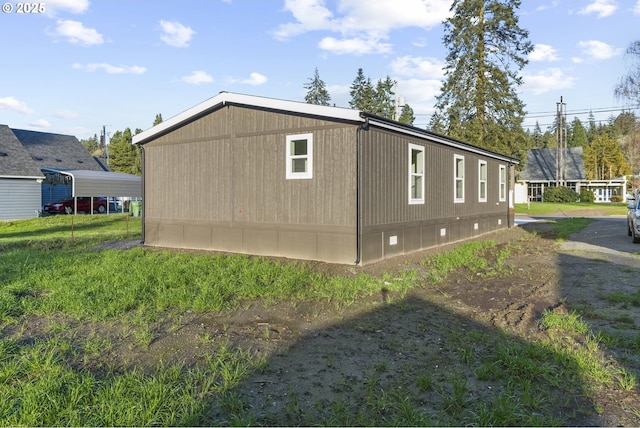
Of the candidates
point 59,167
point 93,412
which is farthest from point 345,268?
point 59,167

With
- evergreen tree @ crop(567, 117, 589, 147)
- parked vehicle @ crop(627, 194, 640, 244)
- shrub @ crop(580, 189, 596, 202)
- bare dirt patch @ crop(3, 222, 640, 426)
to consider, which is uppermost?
evergreen tree @ crop(567, 117, 589, 147)

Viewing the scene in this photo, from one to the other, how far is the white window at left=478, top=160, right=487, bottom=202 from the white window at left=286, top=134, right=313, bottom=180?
27.7ft

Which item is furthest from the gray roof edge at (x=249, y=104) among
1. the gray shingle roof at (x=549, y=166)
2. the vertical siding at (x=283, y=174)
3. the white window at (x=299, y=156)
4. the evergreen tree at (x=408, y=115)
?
the evergreen tree at (x=408, y=115)

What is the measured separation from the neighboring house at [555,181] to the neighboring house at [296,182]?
38.0 metres

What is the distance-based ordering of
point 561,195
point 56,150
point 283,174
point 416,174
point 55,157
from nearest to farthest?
point 283,174
point 416,174
point 55,157
point 56,150
point 561,195

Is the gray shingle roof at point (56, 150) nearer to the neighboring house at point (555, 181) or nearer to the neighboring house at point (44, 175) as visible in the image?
the neighboring house at point (44, 175)

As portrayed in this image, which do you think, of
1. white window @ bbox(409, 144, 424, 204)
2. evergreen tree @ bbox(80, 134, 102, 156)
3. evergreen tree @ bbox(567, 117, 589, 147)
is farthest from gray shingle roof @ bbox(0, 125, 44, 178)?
evergreen tree @ bbox(567, 117, 589, 147)

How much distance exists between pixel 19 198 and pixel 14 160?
248 cm

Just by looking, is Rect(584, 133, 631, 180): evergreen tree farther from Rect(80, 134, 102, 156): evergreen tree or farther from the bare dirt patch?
Rect(80, 134, 102, 156): evergreen tree

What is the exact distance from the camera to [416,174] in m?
10.8

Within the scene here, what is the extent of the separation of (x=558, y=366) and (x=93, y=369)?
4.07 metres

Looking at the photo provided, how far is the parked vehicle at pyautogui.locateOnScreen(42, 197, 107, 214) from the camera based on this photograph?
25.9 meters

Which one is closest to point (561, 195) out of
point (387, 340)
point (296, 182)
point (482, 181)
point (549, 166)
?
point (549, 166)

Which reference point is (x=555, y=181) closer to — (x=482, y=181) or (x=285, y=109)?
(x=482, y=181)
